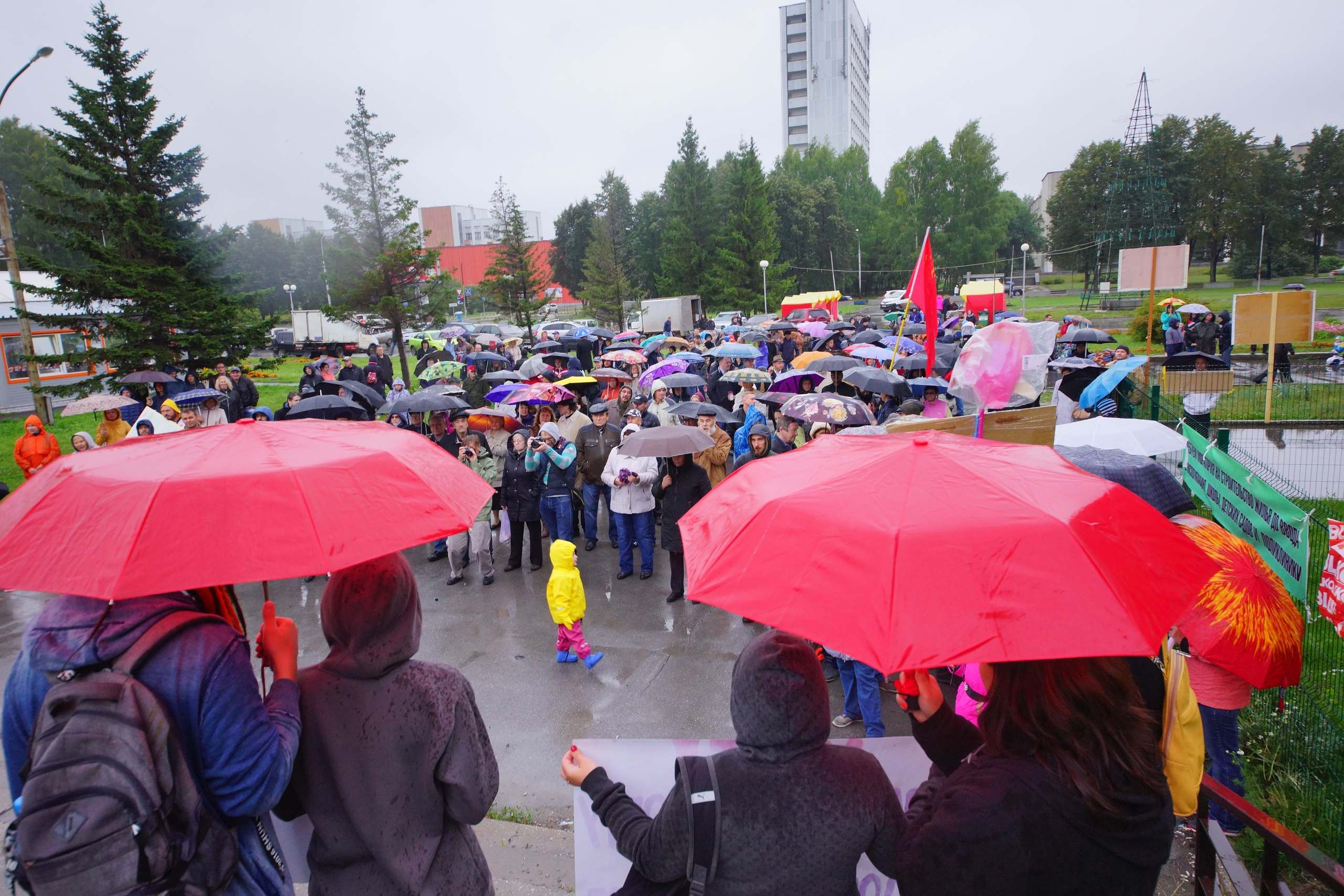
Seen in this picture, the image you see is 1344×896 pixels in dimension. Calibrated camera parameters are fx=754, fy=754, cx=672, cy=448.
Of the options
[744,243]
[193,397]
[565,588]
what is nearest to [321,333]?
[744,243]

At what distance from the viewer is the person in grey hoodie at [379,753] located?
215 cm

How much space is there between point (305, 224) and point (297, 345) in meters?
46.3

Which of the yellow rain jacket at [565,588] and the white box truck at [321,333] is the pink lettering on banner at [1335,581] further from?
the white box truck at [321,333]

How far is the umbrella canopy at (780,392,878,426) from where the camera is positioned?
7.38m

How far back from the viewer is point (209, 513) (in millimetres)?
1855

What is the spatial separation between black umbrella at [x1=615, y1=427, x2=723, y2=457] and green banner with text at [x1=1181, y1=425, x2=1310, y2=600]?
408 cm

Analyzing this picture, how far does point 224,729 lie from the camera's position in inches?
73.7

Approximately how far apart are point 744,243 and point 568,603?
44295 millimetres

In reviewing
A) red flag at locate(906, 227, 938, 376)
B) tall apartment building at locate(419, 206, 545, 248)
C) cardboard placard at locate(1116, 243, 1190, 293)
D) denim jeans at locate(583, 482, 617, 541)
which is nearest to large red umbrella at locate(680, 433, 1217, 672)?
red flag at locate(906, 227, 938, 376)

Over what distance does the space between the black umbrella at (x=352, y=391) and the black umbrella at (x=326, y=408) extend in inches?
86.3

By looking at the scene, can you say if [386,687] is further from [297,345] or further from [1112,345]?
[297,345]

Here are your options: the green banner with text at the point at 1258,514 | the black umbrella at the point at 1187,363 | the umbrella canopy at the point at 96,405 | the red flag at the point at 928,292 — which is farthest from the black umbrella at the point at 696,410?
the black umbrella at the point at 1187,363

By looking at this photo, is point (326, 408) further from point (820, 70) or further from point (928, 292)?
point (820, 70)

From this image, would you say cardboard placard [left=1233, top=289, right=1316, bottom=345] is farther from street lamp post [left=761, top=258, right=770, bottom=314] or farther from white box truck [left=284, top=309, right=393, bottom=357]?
white box truck [left=284, top=309, right=393, bottom=357]
